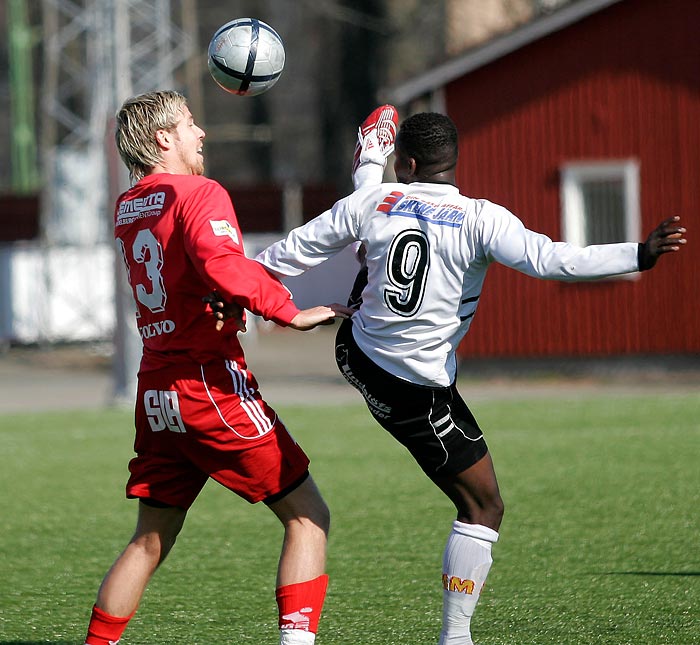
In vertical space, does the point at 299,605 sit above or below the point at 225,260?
below

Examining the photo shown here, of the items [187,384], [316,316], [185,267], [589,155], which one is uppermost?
[589,155]

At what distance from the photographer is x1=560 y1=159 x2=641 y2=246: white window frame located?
19.3m

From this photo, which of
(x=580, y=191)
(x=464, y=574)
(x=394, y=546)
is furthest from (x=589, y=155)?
(x=464, y=574)

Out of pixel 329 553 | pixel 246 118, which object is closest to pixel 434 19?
pixel 246 118

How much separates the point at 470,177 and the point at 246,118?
1069 inches

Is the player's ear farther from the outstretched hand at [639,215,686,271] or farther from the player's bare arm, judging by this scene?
the outstretched hand at [639,215,686,271]

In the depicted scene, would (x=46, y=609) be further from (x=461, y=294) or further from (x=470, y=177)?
(x=470, y=177)

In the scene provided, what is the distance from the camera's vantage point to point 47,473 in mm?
11203

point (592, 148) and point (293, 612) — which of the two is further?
point (592, 148)

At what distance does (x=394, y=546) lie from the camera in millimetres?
7578

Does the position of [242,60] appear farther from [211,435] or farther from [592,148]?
[592,148]

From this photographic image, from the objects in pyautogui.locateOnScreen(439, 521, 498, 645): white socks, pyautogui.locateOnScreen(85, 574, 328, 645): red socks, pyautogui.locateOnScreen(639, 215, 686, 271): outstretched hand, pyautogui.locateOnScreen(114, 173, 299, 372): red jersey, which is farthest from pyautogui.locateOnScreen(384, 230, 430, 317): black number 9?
pyautogui.locateOnScreen(85, 574, 328, 645): red socks

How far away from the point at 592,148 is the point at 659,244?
1540 centimetres

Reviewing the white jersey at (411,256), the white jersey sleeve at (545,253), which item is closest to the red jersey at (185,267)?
the white jersey at (411,256)
